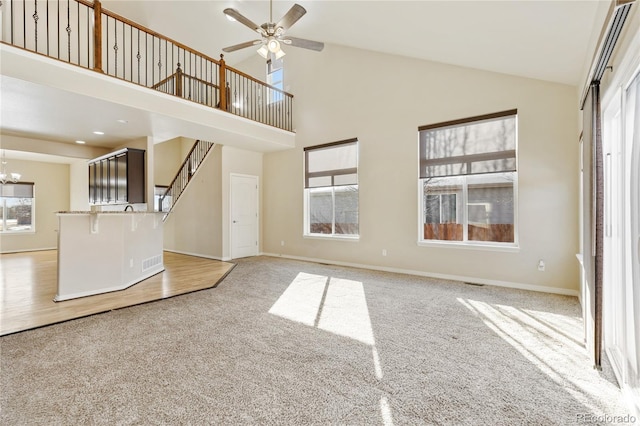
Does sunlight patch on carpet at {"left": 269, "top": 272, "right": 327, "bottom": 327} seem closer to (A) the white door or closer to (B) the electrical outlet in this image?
(A) the white door

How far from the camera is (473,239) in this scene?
4.62 m

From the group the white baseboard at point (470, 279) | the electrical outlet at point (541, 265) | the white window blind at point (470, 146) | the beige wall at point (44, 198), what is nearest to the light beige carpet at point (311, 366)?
the white baseboard at point (470, 279)

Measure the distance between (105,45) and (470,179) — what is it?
25.7ft

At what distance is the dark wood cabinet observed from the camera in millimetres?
5664

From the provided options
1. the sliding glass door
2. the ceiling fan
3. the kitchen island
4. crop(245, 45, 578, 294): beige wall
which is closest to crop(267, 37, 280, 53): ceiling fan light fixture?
the ceiling fan

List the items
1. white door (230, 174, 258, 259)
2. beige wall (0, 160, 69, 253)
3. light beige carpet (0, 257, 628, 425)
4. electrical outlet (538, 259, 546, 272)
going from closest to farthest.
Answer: light beige carpet (0, 257, 628, 425)
electrical outlet (538, 259, 546, 272)
white door (230, 174, 258, 259)
beige wall (0, 160, 69, 253)

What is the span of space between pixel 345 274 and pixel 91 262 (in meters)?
3.78

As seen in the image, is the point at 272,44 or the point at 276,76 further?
the point at 276,76

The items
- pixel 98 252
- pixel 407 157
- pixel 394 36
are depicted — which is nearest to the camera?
pixel 98 252

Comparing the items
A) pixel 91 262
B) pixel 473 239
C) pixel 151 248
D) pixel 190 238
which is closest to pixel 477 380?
pixel 473 239

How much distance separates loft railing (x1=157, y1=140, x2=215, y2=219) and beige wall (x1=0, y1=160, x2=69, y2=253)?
3762 mm

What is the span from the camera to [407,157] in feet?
16.9

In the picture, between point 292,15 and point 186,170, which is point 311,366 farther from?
point 186,170

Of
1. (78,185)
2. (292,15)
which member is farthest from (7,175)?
(292,15)
